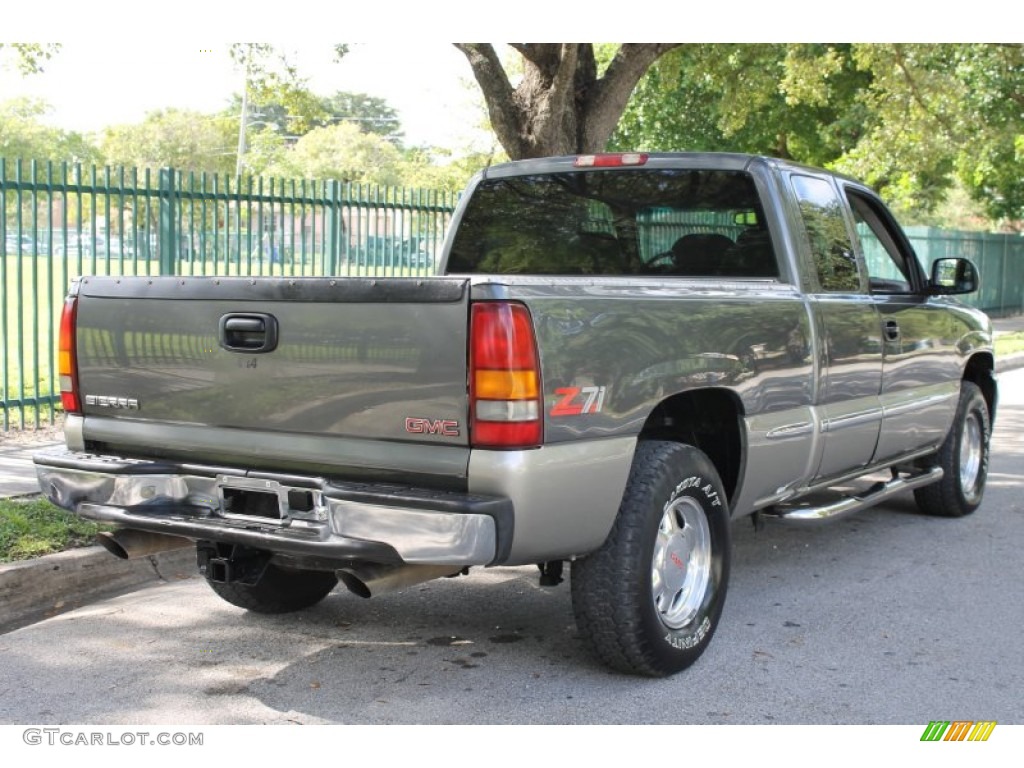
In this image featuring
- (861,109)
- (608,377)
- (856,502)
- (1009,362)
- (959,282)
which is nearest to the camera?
(608,377)

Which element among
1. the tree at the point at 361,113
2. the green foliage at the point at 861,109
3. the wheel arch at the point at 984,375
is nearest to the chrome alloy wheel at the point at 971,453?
the wheel arch at the point at 984,375

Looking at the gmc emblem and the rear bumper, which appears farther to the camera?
the gmc emblem

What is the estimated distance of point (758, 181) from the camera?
554 centimetres

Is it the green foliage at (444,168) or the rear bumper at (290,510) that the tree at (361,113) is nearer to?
the green foliage at (444,168)

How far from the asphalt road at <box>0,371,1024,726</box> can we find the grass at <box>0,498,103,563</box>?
441 mm

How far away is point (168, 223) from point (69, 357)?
5952 millimetres

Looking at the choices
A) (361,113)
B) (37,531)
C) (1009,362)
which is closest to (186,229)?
(37,531)

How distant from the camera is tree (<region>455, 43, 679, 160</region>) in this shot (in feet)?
37.3

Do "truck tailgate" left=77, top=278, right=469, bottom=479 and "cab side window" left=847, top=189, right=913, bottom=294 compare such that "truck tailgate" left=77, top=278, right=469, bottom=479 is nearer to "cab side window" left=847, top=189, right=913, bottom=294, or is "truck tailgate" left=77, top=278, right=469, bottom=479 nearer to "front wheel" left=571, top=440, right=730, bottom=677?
"front wheel" left=571, top=440, right=730, bottom=677

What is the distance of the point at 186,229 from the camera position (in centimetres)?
1065

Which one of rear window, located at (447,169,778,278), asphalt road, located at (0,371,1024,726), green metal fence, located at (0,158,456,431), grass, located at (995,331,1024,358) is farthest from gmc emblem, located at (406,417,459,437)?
grass, located at (995,331,1024,358)

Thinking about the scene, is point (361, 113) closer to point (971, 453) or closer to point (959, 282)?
point (971, 453)

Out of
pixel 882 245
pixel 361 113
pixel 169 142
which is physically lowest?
pixel 882 245

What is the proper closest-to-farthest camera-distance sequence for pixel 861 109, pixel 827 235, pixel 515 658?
pixel 515 658 < pixel 827 235 < pixel 861 109
